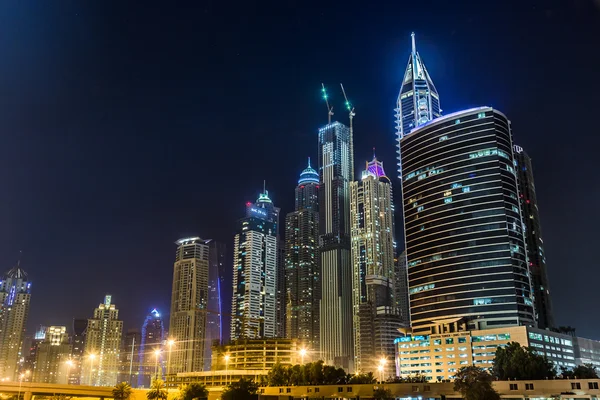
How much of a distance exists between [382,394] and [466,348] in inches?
2670

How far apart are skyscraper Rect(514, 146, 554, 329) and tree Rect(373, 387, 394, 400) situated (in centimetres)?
9237

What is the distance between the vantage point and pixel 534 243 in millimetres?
179375

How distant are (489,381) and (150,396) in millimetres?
54806

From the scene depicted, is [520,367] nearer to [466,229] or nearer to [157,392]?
[157,392]

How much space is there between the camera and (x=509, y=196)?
15712cm

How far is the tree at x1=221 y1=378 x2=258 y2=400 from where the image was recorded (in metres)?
94.8

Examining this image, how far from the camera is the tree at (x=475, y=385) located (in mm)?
78062

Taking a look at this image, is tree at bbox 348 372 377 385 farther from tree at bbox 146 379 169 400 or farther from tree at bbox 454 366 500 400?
tree at bbox 146 379 169 400

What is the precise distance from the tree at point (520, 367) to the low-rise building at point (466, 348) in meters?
46.5

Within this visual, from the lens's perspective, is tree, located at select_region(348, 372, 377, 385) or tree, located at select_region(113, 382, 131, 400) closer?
tree, located at select_region(113, 382, 131, 400)

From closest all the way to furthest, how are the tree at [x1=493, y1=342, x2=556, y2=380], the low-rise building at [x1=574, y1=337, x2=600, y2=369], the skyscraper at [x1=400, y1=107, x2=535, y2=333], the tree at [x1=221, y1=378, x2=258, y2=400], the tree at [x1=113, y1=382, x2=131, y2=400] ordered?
the tree at [x1=493, y1=342, x2=556, y2=380] < the tree at [x1=221, y1=378, x2=258, y2=400] < the tree at [x1=113, y1=382, x2=131, y2=400] < the skyscraper at [x1=400, y1=107, x2=535, y2=333] < the low-rise building at [x1=574, y1=337, x2=600, y2=369]

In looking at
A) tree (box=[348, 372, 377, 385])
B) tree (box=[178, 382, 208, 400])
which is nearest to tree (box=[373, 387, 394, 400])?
tree (box=[348, 372, 377, 385])

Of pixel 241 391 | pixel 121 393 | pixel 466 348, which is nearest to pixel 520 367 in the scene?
pixel 241 391

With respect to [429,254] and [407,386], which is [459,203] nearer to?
[429,254]
